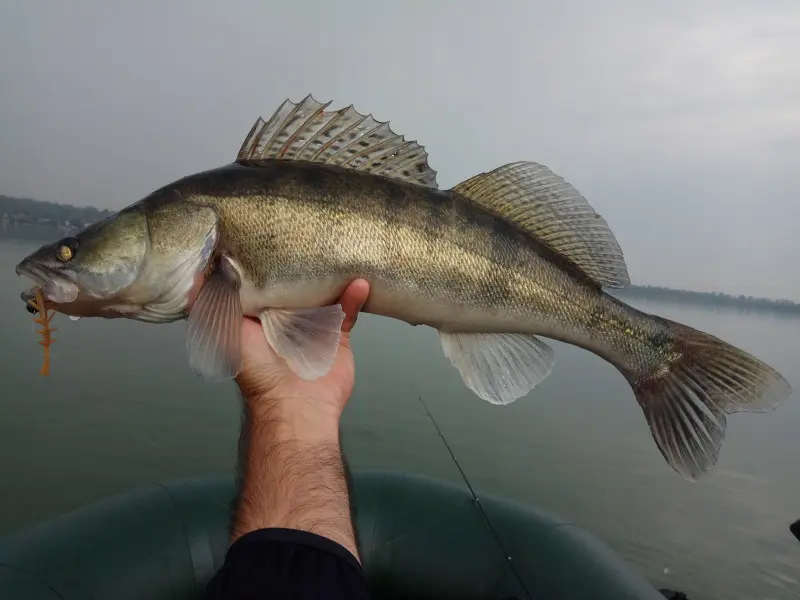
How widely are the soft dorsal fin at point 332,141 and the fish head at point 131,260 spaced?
44 cm

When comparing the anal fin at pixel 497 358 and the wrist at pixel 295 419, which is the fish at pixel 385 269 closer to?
the anal fin at pixel 497 358

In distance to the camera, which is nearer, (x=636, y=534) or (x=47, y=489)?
(x=47, y=489)

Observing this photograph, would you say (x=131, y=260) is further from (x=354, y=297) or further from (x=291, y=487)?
(x=291, y=487)

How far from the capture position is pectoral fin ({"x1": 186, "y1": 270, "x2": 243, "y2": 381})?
7.89 ft

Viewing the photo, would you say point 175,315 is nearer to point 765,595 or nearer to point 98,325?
point 765,595

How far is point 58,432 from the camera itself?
Result: 10.3 metres

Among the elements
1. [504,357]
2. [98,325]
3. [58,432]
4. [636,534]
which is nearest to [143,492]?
[504,357]

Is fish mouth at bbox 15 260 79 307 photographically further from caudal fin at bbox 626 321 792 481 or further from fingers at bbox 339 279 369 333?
caudal fin at bbox 626 321 792 481

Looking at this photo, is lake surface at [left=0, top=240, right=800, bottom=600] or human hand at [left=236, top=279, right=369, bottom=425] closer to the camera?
human hand at [left=236, top=279, right=369, bottom=425]

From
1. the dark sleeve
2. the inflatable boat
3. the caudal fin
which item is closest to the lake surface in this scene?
the inflatable boat

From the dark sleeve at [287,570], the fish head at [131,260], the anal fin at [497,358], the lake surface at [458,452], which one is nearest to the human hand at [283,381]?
the fish head at [131,260]

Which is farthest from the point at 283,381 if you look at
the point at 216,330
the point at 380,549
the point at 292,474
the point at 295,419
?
the point at 380,549

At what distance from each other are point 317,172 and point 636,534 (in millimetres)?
8931

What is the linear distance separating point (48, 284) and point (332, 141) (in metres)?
1.37
